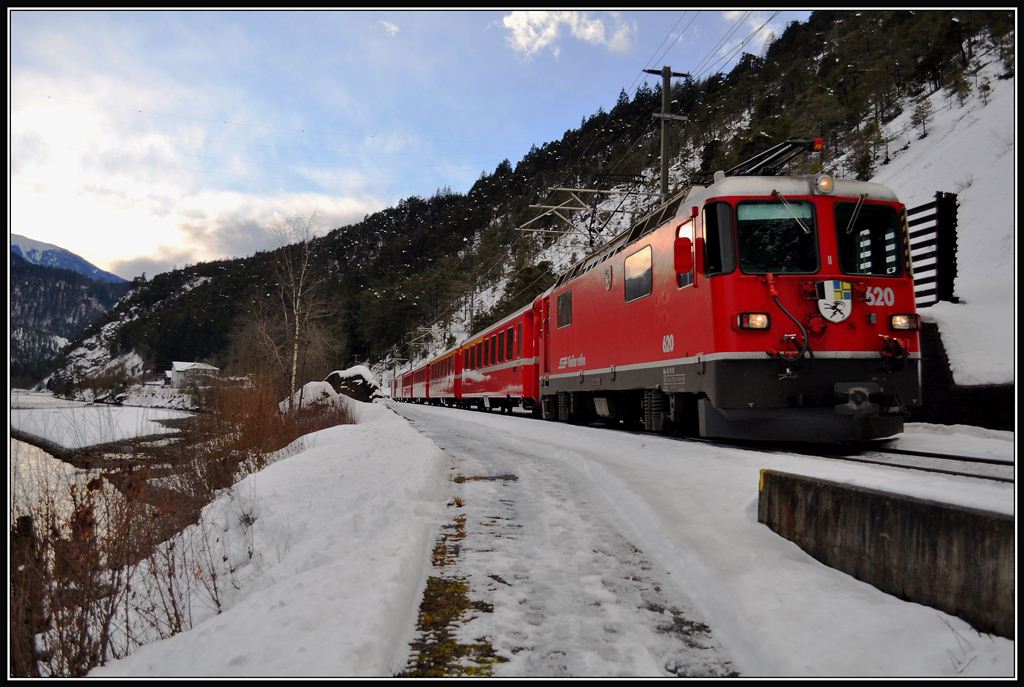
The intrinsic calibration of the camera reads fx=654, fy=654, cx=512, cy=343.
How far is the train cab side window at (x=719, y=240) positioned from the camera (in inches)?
315

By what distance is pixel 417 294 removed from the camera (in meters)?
87.3

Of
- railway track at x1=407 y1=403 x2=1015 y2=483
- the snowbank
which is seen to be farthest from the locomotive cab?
the snowbank

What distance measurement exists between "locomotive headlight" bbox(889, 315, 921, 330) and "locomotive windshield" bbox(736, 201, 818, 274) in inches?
44.0

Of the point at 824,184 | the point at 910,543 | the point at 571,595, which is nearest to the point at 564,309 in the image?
the point at 824,184

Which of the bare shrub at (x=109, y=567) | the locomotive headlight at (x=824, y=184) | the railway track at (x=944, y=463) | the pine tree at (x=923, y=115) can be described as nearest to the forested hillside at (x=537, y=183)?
the pine tree at (x=923, y=115)

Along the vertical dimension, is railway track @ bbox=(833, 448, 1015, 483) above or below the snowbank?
above

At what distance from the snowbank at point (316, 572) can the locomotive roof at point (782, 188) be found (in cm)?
506

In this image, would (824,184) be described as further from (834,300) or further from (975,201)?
(975,201)

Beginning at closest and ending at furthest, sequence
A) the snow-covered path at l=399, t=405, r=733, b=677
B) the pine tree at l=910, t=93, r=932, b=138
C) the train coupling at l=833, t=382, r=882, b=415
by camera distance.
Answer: the snow-covered path at l=399, t=405, r=733, b=677 → the train coupling at l=833, t=382, r=882, b=415 → the pine tree at l=910, t=93, r=932, b=138

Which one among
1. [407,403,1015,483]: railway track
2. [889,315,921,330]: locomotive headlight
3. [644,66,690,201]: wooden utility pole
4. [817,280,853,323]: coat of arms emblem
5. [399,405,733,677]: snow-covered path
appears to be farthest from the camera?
[644,66,690,201]: wooden utility pole

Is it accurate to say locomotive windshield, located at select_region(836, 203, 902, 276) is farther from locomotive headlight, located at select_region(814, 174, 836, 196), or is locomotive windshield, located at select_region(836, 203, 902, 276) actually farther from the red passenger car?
the red passenger car

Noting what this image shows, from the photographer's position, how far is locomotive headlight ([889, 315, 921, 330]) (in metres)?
7.92

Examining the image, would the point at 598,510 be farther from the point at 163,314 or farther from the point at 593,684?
the point at 163,314

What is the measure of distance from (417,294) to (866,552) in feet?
279
